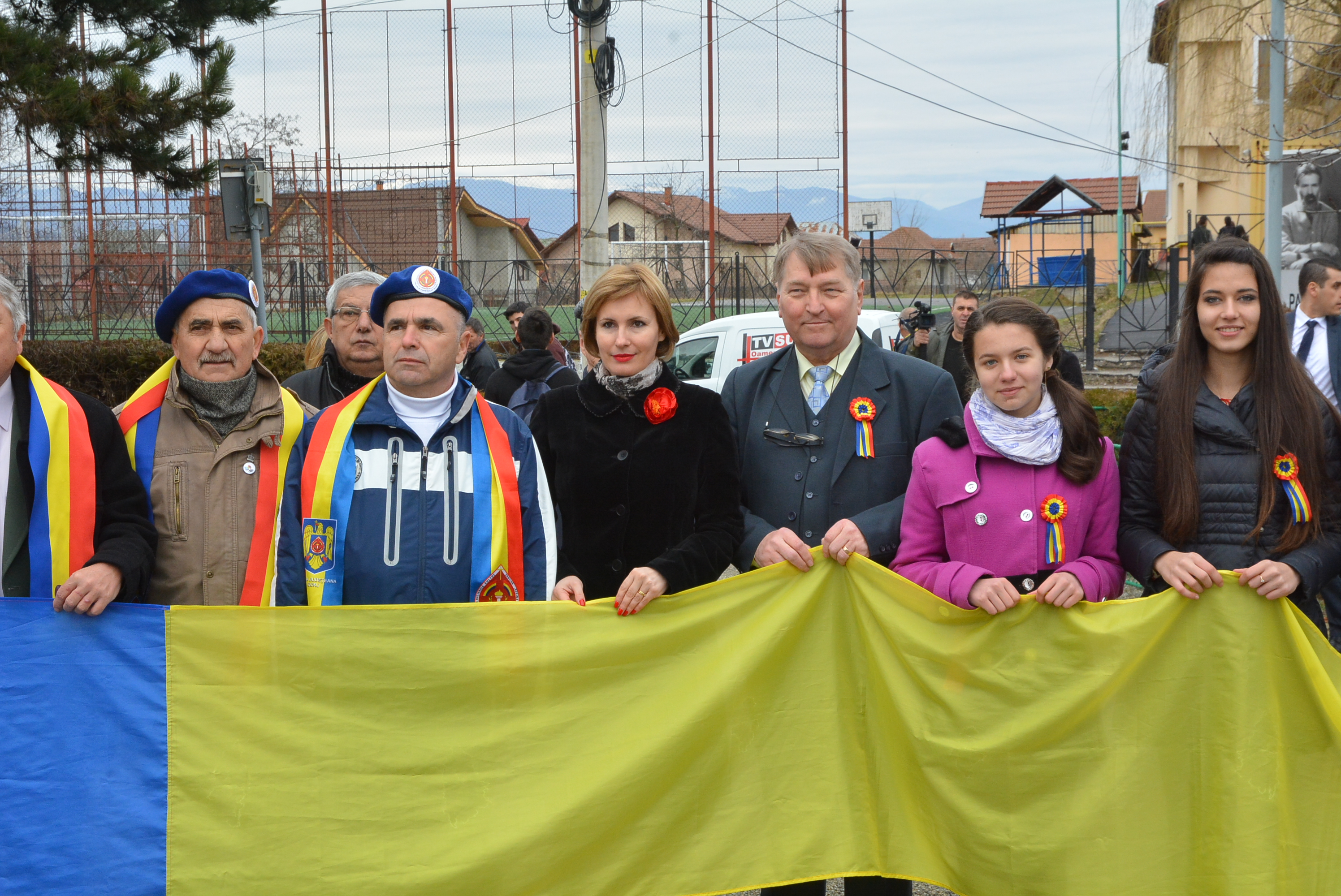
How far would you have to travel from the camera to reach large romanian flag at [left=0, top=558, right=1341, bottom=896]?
302cm

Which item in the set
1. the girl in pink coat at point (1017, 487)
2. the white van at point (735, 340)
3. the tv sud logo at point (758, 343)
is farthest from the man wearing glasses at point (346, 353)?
the tv sud logo at point (758, 343)

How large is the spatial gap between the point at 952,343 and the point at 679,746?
644cm

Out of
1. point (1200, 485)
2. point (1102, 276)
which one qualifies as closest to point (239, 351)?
point (1200, 485)

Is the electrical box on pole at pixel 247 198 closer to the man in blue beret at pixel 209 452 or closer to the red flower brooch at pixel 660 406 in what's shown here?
the man in blue beret at pixel 209 452

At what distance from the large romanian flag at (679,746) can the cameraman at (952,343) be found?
5.73 m

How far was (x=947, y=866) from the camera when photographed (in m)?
3.18

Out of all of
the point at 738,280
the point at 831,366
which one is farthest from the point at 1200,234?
the point at 831,366

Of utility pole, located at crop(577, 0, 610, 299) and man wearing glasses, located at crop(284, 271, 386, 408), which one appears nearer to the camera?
man wearing glasses, located at crop(284, 271, 386, 408)

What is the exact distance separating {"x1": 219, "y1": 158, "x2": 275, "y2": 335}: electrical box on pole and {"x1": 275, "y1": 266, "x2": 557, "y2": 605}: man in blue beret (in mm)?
8169

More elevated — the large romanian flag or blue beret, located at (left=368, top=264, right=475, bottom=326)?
blue beret, located at (left=368, top=264, right=475, bottom=326)

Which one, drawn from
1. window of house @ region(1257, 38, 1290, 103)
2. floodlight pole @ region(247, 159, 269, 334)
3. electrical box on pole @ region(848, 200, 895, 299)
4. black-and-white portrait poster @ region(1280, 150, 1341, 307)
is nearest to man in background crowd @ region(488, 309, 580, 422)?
floodlight pole @ region(247, 159, 269, 334)

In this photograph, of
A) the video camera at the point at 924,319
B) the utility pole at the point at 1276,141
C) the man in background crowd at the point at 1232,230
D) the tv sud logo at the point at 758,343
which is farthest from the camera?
the man in background crowd at the point at 1232,230

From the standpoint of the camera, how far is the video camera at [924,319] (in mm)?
9656

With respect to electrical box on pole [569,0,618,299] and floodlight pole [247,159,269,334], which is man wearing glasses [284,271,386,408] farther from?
electrical box on pole [569,0,618,299]
